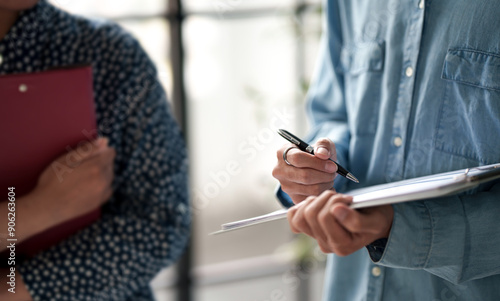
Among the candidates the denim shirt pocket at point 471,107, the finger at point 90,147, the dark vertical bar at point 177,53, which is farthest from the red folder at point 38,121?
the dark vertical bar at point 177,53

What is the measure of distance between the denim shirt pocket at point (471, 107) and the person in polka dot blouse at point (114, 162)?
532 millimetres

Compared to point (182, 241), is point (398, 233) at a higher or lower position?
higher

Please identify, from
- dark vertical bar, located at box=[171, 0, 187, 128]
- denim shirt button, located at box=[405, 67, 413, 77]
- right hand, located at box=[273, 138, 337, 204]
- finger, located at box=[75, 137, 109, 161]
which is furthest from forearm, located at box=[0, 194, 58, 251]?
dark vertical bar, located at box=[171, 0, 187, 128]

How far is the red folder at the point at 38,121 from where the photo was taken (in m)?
0.87

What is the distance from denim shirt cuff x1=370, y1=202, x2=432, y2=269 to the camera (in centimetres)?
66

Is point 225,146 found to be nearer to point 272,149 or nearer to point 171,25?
point 272,149

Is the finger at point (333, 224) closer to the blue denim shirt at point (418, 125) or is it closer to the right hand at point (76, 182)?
the blue denim shirt at point (418, 125)

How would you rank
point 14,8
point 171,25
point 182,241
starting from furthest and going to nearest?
point 171,25, point 182,241, point 14,8

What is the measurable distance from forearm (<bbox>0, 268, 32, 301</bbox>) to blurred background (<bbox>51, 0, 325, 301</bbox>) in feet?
3.70

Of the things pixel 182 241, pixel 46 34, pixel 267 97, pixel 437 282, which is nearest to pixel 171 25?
pixel 267 97

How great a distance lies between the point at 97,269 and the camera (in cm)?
97

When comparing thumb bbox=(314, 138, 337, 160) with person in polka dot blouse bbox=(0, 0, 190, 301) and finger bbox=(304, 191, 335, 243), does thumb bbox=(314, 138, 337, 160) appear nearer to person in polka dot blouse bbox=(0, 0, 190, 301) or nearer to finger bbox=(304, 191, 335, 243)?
finger bbox=(304, 191, 335, 243)

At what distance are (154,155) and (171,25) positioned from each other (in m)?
1.07

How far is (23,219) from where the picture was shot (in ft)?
2.83
